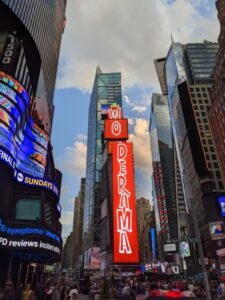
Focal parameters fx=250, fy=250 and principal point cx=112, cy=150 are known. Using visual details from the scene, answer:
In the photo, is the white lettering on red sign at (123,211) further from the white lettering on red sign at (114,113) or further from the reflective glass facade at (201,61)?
the reflective glass facade at (201,61)

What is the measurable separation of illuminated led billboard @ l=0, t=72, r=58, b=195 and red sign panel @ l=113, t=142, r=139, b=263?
17.3m

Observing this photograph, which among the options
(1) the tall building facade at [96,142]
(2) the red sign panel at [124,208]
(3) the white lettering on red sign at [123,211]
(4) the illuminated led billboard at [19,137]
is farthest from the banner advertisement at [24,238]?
(1) the tall building facade at [96,142]

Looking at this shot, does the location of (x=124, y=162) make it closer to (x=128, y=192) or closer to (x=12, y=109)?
(x=128, y=192)

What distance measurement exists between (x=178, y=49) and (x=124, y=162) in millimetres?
160866

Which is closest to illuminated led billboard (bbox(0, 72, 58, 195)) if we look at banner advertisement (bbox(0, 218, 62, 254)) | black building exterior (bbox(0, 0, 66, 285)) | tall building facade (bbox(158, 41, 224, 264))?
black building exterior (bbox(0, 0, 66, 285))

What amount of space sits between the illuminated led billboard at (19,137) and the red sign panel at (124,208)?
1729 cm

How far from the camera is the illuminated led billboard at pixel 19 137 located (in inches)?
1195

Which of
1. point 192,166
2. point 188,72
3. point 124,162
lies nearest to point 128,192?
point 124,162

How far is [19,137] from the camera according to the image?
37594 mm

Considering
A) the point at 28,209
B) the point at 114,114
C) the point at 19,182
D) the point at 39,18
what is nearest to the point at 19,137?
the point at 19,182

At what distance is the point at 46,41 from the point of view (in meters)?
81.7

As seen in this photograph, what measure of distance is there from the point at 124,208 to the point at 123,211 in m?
0.65

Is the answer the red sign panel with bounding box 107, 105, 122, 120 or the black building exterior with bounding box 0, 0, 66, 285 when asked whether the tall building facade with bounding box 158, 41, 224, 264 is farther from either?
the black building exterior with bounding box 0, 0, 66, 285

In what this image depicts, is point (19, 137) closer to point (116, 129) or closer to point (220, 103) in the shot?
point (116, 129)
